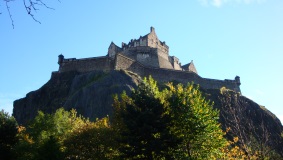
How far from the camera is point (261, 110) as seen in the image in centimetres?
6178

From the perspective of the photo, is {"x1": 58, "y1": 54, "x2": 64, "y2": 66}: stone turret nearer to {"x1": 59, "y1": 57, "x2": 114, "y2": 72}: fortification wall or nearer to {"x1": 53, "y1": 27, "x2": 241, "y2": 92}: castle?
{"x1": 53, "y1": 27, "x2": 241, "y2": 92}: castle

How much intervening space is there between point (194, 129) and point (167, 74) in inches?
1696

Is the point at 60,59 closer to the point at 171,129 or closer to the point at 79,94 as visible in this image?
the point at 79,94

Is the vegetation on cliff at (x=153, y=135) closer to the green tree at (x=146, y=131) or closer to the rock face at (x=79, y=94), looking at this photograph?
the green tree at (x=146, y=131)

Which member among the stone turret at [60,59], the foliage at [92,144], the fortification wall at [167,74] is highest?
the stone turret at [60,59]

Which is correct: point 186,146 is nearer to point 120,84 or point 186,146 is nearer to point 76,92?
point 120,84

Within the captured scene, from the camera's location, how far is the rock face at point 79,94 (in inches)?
1887

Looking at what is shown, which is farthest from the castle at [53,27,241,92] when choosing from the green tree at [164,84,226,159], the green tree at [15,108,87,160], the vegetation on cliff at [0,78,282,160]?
the green tree at [164,84,226,159]

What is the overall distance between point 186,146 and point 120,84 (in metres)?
27.2

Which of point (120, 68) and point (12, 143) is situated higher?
point (120, 68)

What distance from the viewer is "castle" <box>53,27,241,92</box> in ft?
196

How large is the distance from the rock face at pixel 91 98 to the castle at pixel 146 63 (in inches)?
108

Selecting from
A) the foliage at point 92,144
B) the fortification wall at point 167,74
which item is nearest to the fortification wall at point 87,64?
the fortification wall at point 167,74

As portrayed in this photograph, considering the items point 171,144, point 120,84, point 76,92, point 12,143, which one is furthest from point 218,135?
point 76,92
